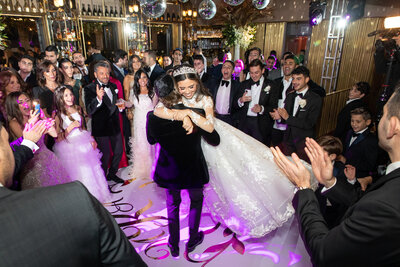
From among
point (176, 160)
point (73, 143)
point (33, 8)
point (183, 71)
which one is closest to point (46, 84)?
point (73, 143)

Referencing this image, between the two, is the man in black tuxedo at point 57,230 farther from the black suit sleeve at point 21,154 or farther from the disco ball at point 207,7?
the disco ball at point 207,7

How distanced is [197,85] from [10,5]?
25.1 feet

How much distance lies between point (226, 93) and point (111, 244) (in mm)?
3445

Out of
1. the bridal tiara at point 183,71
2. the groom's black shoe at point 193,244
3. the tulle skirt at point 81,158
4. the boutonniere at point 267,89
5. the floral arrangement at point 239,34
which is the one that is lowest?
the groom's black shoe at point 193,244

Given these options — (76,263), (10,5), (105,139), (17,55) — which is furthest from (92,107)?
(10,5)

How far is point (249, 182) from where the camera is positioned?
2.22 metres

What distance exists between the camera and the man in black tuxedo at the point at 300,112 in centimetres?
319

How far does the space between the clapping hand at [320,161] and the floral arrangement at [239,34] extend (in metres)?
9.71

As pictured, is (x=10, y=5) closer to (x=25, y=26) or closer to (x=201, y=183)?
(x=25, y=26)

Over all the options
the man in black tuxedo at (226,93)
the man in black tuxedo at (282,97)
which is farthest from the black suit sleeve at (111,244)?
the man in black tuxedo at (226,93)

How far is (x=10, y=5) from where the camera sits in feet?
22.4

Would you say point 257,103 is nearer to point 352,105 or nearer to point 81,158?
point 352,105

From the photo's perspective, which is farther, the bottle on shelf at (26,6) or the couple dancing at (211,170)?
the bottle on shelf at (26,6)

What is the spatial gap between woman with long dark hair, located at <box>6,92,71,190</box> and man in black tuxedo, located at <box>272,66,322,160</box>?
2628 millimetres
